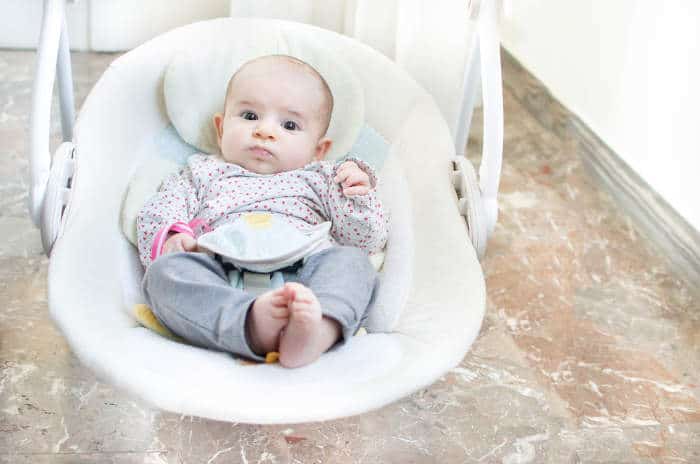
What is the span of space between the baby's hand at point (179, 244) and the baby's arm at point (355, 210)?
0.23 meters

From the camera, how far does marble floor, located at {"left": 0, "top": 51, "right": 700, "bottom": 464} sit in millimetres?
1374

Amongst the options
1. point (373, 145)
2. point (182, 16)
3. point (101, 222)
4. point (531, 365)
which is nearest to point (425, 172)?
point (373, 145)

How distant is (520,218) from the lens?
79.8 inches

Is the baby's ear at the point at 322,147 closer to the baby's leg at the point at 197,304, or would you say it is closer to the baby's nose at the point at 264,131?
the baby's nose at the point at 264,131

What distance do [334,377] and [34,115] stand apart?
0.55 m

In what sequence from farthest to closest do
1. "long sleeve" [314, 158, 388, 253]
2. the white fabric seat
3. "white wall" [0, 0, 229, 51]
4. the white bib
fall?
1. "white wall" [0, 0, 229, 51]
2. "long sleeve" [314, 158, 388, 253]
3. the white bib
4. the white fabric seat

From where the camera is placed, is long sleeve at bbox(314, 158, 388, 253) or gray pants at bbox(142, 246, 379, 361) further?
long sleeve at bbox(314, 158, 388, 253)

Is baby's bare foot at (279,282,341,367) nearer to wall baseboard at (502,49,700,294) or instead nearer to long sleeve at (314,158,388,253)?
long sleeve at (314,158,388,253)

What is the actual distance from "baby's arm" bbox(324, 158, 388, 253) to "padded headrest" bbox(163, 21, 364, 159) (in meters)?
0.17

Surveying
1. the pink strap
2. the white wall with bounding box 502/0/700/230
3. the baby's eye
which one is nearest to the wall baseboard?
the white wall with bounding box 502/0/700/230

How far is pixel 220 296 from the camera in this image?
1.11 m

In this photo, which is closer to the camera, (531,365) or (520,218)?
(531,365)

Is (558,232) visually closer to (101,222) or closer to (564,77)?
(564,77)

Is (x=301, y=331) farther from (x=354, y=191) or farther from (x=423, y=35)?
(x=423, y=35)
